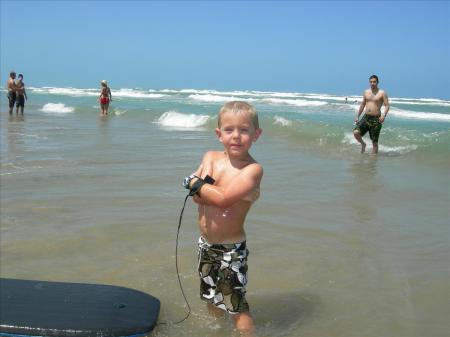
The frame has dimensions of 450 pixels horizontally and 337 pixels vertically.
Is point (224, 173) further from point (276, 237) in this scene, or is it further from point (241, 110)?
point (276, 237)

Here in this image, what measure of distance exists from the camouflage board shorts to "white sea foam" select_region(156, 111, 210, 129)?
44.6 ft

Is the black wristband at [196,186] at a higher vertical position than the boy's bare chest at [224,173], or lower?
lower

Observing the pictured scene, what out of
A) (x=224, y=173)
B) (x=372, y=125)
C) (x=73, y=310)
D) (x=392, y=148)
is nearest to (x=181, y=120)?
(x=392, y=148)

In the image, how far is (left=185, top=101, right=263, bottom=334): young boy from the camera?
2549 millimetres

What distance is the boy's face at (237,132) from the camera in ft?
8.38

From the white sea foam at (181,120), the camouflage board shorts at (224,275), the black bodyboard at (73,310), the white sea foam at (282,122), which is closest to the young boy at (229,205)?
the camouflage board shorts at (224,275)

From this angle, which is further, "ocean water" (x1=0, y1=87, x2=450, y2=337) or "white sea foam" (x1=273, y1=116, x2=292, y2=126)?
"white sea foam" (x1=273, y1=116, x2=292, y2=126)

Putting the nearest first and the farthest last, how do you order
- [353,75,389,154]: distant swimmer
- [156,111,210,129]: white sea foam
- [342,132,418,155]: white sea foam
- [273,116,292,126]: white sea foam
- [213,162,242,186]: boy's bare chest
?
[213,162,242,186]: boy's bare chest
[353,75,389,154]: distant swimmer
[342,132,418,155]: white sea foam
[273,116,292,126]: white sea foam
[156,111,210,129]: white sea foam

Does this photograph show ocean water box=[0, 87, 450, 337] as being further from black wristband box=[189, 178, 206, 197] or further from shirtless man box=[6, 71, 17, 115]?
shirtless man box=[6, 71, 17, 115]

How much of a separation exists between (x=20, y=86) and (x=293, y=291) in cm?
1659

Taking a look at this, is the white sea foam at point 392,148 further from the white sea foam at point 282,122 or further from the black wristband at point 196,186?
the black wristband at point 196,186

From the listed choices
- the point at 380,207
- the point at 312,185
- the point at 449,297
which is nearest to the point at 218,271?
the point at 449,297

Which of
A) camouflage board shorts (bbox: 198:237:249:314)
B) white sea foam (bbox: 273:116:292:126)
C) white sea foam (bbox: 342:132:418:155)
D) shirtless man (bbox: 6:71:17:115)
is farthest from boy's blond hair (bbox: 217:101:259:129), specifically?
shirtless man (bbox: 6:71:17:115)

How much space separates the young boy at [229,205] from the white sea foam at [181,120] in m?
13.6
